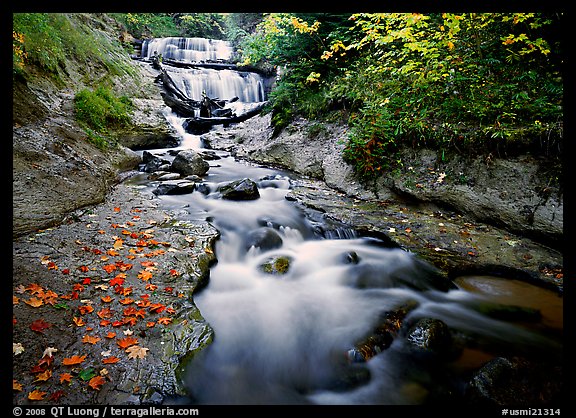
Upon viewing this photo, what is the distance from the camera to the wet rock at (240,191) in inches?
272

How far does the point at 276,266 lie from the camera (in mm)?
4594

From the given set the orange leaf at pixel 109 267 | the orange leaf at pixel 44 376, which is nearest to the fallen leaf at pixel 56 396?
the orange leaf at pixel 44 376

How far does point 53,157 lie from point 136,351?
437cm

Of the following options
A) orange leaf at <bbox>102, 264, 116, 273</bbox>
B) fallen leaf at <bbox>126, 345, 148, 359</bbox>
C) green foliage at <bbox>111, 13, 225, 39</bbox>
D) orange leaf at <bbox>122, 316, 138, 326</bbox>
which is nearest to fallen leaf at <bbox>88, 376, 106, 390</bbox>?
fallen leaf at <bbox>126, 345, 148, 359</bbox>

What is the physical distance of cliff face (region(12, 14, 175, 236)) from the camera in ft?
13.7

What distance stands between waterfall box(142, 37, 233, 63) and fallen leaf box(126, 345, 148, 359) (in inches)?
1025

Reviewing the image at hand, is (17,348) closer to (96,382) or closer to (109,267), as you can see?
(96,382)

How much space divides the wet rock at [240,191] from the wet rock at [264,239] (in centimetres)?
161

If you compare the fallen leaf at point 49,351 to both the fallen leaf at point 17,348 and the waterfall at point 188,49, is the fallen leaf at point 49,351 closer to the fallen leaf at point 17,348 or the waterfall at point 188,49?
the fallen leaf at point 17,348

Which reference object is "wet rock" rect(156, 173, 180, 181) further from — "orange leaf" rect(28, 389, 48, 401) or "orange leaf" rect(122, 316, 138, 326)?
"orange leaf" rect(28, 389, 48, 401)

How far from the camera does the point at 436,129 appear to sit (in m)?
6.23
